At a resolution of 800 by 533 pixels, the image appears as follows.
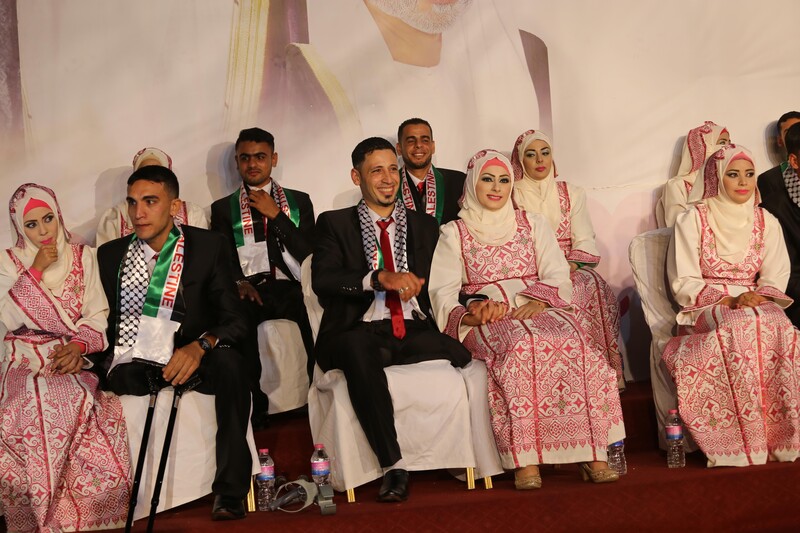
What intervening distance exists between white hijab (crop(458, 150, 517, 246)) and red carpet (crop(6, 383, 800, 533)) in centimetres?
109

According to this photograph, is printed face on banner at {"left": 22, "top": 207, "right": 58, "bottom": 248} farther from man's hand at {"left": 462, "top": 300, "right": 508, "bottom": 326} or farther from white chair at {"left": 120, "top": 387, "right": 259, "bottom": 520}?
man's hand at {"left": 462, "top": 300, "right": 508, "bottom": 326}

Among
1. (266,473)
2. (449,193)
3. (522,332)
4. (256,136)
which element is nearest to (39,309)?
(266,473)

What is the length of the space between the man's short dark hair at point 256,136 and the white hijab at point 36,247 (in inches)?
50.5

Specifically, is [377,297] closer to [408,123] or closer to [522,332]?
[522,332]

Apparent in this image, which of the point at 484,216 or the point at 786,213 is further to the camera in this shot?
the point at 786,213

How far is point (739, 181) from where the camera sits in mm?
4637

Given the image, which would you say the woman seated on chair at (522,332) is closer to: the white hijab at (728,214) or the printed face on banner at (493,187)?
the printed face on banner at (493,187)

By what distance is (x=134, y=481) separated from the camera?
3.56m

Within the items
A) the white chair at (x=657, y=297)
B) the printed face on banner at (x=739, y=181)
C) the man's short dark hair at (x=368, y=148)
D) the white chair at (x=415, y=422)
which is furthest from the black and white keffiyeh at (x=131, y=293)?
the printed face on banner at (x=739, y=181)

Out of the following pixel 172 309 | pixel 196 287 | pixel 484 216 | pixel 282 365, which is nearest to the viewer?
pixel 172 309

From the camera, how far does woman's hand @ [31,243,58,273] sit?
407cm

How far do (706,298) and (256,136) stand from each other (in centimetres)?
243

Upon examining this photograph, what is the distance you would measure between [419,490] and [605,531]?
0.75 m

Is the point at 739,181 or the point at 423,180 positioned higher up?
the point at 423,180
